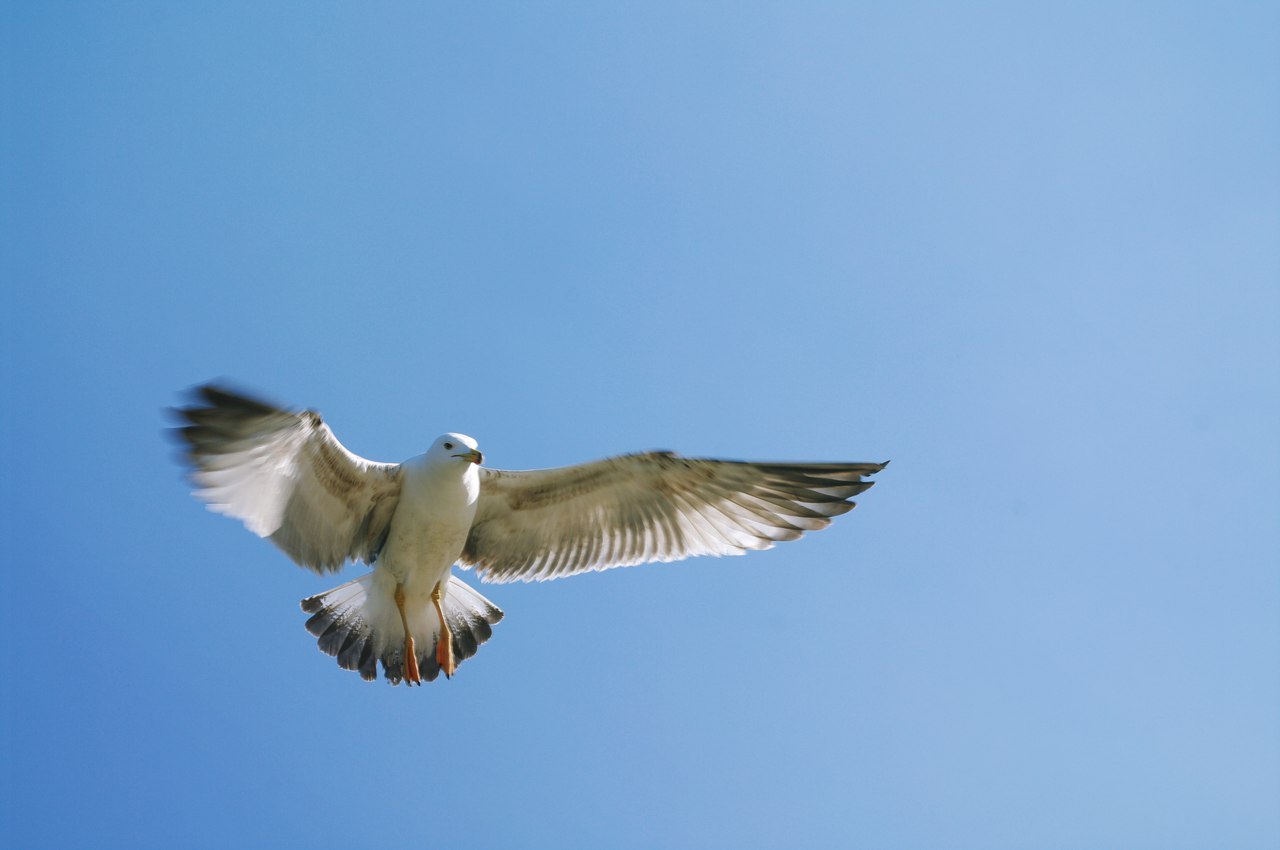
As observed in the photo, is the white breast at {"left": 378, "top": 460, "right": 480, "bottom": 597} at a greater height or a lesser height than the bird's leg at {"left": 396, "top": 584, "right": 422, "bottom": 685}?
greater

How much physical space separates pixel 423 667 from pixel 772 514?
8.59ft

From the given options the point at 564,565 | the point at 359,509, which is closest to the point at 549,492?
the point at 564,565

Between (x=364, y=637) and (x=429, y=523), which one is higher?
(x=429, y=523)

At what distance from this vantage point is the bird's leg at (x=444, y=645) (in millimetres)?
7852

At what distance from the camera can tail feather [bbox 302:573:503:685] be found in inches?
311

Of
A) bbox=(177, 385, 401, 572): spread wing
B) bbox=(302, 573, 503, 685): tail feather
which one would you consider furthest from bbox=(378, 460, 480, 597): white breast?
bbox=(302, 573, 503, 685): tail feather

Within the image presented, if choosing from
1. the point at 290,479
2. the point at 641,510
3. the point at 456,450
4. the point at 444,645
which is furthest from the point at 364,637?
the point at 641,510

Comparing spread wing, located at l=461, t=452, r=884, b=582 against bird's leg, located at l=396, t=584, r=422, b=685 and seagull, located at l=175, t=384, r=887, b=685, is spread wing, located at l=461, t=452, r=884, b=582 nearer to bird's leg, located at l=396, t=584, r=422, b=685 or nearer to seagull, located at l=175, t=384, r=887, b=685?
seagull, located at l=175, t=384, r=887, b=685

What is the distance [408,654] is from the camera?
781 cm

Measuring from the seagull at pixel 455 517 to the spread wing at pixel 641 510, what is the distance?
1 cm

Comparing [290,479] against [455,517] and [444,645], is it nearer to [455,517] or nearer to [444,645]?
[455,517]

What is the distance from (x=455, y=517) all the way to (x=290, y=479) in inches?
41.5

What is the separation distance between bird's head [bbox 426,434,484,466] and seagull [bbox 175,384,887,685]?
10mm

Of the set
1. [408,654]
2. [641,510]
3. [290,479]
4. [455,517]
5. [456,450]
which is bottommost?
[408,654]
